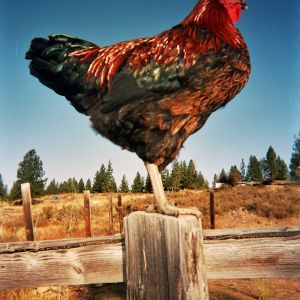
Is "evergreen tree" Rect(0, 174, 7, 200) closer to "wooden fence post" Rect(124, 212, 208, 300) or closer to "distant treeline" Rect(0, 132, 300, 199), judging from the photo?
"distant treeline" Rect(0, 132, 300, 199)

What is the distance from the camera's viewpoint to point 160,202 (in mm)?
1643

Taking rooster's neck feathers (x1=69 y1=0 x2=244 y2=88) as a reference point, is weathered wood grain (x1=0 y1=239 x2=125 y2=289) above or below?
below

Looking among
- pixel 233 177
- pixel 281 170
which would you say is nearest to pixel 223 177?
pixel 233 177

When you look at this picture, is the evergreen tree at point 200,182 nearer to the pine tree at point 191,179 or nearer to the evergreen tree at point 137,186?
the pine tree at point 191,179

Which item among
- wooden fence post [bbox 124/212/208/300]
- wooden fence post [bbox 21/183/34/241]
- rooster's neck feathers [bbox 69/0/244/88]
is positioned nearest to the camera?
wooden fence post [bbox 124/212/208/300]

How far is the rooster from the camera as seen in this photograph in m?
1.83

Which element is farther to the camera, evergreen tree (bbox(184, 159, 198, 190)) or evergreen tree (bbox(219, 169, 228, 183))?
evergreen tree (bbox(219, 169, 228, 183))

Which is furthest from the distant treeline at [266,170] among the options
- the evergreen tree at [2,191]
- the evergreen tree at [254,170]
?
the evergreen tree at [2,191]

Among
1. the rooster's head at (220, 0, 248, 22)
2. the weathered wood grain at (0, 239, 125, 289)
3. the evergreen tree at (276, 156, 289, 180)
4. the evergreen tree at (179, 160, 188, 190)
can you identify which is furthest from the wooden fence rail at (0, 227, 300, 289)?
the evergreen tree at (276, 156, 289, 180)

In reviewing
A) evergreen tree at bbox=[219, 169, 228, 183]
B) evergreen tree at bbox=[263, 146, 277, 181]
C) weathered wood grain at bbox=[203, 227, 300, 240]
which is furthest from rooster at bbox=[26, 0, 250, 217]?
evergreen tree at bbox=[263, 146, 277, 181]

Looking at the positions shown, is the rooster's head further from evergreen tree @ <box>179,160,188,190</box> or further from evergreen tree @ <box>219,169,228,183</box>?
evergreen tree @ <box>219,169,228,183</box>

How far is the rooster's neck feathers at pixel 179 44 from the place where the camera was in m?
1.96

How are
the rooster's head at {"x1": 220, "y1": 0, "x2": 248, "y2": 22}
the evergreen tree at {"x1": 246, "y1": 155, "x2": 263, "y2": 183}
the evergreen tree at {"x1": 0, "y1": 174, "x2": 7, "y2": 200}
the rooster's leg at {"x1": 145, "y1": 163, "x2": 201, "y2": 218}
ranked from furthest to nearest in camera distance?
the evergreen tree at {"x1": 246, "y1": 155, "x2": 263, "y2": 183}, the evergreen tree at {"x1": 0, "y1": 174, "x2": 7, "y2": 200}, the rooster's head at {"x1": 220, "y1": 0, "x2": 248, "y2": 22}, the rooster's leg at {"x1": 145, "y1": 163, "x2": 201, "y2": 218}

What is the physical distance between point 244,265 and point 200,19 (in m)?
1.65
